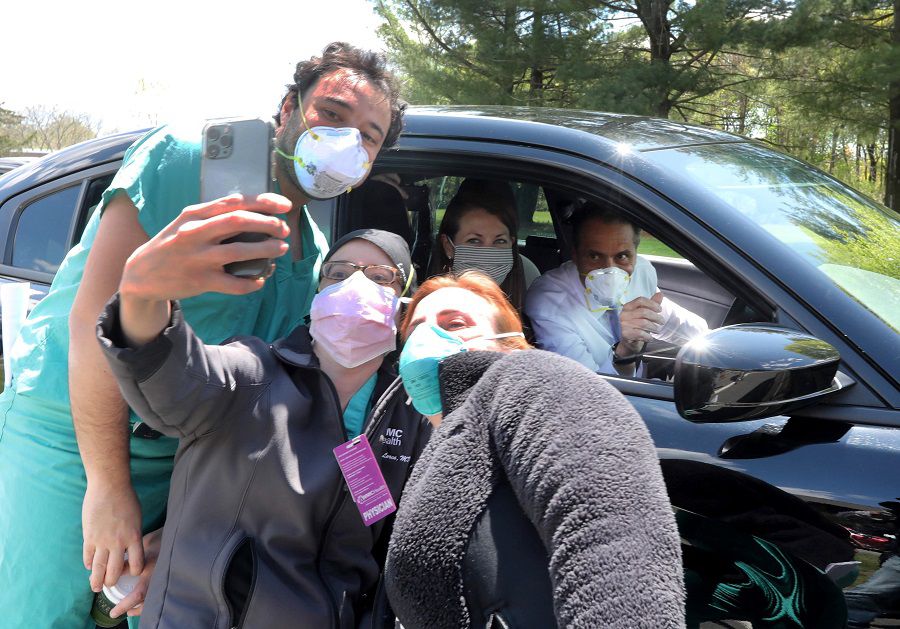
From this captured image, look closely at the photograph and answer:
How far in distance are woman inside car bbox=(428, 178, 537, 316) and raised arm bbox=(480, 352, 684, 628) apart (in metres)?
1.50

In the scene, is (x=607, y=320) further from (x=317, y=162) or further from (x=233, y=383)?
(x=233, y=383)

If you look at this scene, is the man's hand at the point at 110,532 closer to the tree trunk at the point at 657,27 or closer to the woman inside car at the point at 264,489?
the woman inside car at the point at 264,489

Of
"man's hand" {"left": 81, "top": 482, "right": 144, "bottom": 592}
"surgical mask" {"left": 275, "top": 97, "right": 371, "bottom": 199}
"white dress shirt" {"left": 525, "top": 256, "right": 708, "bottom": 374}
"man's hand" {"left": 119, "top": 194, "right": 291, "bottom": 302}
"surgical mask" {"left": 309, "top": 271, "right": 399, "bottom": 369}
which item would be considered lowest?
"man's hand" {"left": 81, "top": 482, "right": 144, "bottom": 592}

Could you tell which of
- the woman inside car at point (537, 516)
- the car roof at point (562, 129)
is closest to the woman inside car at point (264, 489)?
the woman inside car at point (537, 516)

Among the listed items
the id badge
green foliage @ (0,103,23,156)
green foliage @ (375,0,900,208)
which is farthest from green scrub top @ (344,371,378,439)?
green foliage @ (0,103,23,156)

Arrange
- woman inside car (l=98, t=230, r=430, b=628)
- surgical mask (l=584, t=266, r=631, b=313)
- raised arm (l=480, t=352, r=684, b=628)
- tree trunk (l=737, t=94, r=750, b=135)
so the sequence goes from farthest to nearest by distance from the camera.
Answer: tree trunk (l=737, t=94, r=750, b=135), surgical mask (l=584, t=266, r=631, b=313), woman inside car (l=98, t=230, r=430, b=628), raised arm (l=480, t=352, r=684, b=628)

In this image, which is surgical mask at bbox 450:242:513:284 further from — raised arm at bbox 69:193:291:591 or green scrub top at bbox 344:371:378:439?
raised arm at bbox 69:193:291:591

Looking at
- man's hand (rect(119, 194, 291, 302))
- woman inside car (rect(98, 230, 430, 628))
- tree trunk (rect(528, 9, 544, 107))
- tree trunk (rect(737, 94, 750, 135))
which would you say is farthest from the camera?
tree trunk (rect(737, 94, 750, 135))

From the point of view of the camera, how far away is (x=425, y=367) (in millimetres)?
1288

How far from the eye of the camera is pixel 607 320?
222 centimetres

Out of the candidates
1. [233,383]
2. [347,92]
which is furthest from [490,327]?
[347,92]

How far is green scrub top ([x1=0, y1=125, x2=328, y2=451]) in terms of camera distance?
5.36 feet

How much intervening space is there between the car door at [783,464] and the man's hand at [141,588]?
108cm

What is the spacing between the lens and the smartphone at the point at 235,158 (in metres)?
1.38
